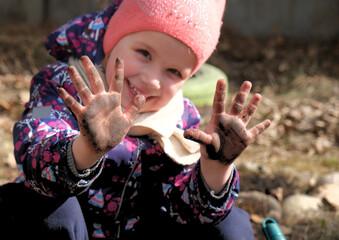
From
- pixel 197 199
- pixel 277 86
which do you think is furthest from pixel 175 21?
pixel 277 86

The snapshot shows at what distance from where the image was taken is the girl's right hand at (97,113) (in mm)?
1223

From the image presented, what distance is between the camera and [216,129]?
142 centimetres

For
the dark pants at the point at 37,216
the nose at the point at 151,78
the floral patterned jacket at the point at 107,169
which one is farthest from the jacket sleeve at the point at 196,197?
the nose at the point at 151,78

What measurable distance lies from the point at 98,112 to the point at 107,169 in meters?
0.58

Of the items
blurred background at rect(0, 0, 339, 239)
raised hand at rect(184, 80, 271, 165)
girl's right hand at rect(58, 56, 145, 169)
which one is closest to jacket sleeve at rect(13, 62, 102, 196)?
girl's right hand at rect(58, 56, 145, 169)

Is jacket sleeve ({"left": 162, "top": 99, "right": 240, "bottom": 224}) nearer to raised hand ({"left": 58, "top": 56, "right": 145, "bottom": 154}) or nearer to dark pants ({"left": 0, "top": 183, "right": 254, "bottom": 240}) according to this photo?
dark pants ({"left": 0, "top": 183, "right": 254, "bottom": 240})

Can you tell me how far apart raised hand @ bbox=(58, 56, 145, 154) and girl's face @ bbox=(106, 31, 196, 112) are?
0.40 metres

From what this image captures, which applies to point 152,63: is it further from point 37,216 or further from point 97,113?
point 37,216

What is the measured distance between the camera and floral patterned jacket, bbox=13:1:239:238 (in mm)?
1490

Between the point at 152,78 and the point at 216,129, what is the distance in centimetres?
39

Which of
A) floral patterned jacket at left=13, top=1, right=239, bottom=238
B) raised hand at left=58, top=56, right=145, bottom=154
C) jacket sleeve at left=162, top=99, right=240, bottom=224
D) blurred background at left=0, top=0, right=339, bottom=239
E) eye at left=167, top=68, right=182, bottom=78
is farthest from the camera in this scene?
blurred background at left=0, top=0, right=339, bottom=239

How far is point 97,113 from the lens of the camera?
1.23 m

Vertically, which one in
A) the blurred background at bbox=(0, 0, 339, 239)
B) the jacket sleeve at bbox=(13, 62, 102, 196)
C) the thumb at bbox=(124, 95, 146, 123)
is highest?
the thumb at bbox=(124, 95, 146, 123)

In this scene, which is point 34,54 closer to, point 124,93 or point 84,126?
point 124,93
